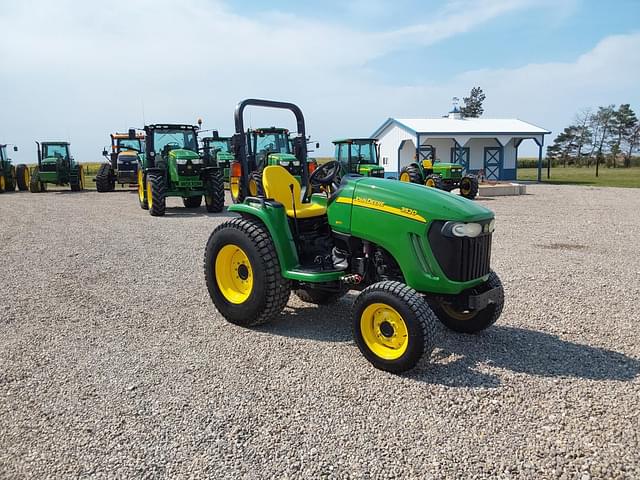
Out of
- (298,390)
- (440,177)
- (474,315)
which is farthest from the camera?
(440,177)

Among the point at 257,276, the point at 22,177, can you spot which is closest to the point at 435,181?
the point at 257,276

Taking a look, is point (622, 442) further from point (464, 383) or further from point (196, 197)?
point (196, 197)

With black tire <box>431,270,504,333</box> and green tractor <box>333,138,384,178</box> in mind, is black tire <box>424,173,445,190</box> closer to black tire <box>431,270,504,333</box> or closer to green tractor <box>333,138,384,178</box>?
green tractor <box>333,138,384,178</box>

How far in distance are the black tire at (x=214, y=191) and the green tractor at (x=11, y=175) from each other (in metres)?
12.3

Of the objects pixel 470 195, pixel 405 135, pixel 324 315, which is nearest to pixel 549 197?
pixel 470 195

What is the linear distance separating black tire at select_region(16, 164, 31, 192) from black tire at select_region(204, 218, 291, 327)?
20.6 meters

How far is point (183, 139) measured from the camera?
44.3 ft

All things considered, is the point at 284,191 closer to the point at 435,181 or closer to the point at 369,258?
the point at 369,258

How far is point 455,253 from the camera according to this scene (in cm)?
353

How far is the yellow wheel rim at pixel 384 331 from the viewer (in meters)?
3.49

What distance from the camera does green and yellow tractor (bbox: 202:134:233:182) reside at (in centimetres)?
1330

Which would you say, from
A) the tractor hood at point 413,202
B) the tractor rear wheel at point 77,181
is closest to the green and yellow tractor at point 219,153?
the tractor rear wheel at point 77,181

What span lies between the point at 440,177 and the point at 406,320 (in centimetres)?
1442

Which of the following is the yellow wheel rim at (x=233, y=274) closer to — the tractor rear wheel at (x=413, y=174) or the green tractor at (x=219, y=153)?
the green tractor at (x=219, y=153)
